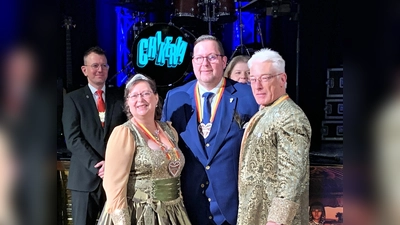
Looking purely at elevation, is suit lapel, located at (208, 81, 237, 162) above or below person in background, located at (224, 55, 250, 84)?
below

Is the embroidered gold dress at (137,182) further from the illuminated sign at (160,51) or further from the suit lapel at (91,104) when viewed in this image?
the illuminated sign at (160,51)

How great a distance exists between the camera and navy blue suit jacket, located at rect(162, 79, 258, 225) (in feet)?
9.70

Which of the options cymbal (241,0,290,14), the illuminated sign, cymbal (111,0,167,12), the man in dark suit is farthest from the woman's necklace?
cymbal (241,0,290,14)

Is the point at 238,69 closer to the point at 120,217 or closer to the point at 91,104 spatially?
the point at 91,104

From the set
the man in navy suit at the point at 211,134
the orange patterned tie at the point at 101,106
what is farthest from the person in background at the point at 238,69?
the orange patterned tie at the point at 101,106

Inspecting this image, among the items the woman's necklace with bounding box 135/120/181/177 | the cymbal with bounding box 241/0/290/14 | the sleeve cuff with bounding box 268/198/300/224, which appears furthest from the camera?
the cymbal with bounding box 241/0/290/14

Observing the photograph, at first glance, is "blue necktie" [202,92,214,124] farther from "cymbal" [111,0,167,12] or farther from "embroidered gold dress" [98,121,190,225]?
"cymbal" [111,0,167,12]

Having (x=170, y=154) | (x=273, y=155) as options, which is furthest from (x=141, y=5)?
(x=273, y=155)

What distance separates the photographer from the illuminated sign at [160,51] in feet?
10.6

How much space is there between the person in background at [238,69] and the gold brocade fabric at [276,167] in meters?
0.46
